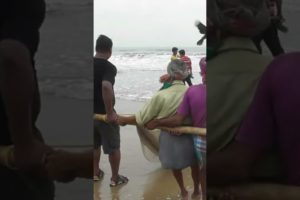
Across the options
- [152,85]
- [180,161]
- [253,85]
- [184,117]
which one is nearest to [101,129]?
[184,117]

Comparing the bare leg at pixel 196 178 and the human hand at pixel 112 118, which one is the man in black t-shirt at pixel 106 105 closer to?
the human hand at pixel 112 118

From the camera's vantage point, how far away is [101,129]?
1890 mm

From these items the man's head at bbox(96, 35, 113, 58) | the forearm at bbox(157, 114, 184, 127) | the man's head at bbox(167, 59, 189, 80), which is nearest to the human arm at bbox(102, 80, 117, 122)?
the man's head at bbox(96, 35, 113, 58)

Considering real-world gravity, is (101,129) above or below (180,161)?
above

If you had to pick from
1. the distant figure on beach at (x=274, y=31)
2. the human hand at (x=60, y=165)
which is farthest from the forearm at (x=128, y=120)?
the distant figure on beach at (x=274, y=31)

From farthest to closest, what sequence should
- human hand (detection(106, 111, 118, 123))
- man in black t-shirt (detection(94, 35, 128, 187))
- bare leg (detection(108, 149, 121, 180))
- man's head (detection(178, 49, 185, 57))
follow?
man's head (detection(178, 49, 185, 57)) → bare leg (detection(108, 149, 121, 180)) → human hand (detection(106, 111, 118, 123)) → man in black t-shirt (detection(94, 35, 128, 187))

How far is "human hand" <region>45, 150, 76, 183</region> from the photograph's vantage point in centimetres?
103

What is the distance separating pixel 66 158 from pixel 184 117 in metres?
0.84

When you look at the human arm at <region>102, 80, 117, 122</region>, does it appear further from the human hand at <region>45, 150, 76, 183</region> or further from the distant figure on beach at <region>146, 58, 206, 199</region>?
the human hand at <region>45, 150, 76, 183</region>

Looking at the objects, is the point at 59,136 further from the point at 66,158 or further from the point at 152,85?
the point at 152,85

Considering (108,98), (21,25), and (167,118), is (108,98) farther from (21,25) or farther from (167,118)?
(21,25)

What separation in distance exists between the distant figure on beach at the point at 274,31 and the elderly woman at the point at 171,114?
0.92 meters

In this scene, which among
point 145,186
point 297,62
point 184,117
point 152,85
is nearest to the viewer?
point 297,62

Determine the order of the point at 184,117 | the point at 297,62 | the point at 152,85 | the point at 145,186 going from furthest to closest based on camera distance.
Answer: the point at 152,85
the point at 145,186
the point at 184,117
the point at 297,62
